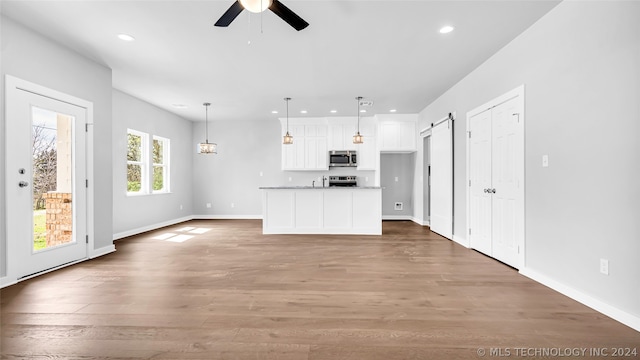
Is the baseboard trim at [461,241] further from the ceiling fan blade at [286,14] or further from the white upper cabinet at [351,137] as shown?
the ceiling fan blade at [286,14]

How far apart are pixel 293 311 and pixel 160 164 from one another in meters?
6.00

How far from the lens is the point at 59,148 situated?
353 cm

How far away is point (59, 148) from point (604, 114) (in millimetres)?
5692

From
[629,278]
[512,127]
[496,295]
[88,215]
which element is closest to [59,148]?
[88,215]

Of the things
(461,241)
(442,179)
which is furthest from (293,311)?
(442,179)

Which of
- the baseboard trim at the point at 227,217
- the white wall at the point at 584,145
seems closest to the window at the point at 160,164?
the baseboard trim at the point at 227,217

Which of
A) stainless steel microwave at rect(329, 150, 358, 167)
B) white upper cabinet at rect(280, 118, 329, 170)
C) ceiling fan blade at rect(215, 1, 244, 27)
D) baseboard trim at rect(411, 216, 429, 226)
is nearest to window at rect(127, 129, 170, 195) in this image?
white upper cabinet at rect(280, 118, 329, 170)

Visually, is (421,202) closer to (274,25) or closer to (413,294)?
(413,294)

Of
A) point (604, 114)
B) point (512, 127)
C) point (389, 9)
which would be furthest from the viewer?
point (512, 127)

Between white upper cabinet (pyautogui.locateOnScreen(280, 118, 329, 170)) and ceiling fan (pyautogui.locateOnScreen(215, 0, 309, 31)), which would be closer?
ceiling fan (pyautogui.locateOnScreen(215, 0, 309, 31))

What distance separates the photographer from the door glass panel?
3246 millimetres

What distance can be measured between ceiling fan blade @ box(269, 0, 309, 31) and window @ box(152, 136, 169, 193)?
5.67 m

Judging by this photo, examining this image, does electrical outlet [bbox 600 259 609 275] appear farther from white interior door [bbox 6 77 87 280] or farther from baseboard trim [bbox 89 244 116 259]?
baseboard trim [bbox 89 244 116 259]

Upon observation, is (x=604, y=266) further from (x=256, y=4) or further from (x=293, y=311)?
(x=256, y=4)
